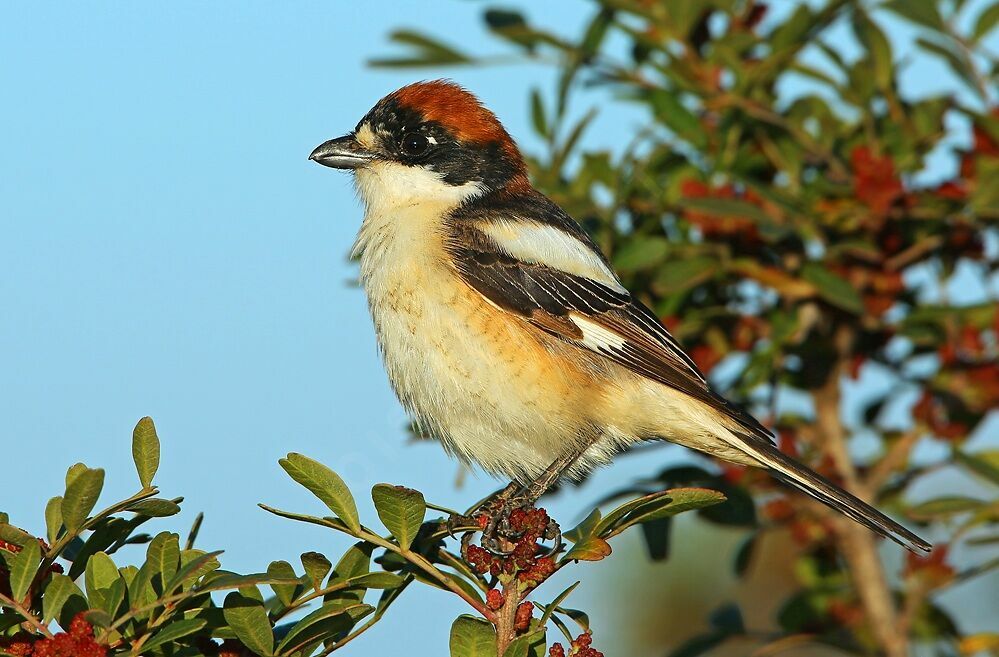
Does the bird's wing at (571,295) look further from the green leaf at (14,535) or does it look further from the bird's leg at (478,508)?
the green leaf at (14,535)

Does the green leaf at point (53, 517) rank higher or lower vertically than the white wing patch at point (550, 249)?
lower

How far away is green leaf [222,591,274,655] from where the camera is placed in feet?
6.30

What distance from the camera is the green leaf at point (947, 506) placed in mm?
3066

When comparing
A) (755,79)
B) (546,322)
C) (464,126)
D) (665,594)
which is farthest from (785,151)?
(665,594)

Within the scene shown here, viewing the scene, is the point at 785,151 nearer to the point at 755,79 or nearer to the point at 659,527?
the point at 755,79

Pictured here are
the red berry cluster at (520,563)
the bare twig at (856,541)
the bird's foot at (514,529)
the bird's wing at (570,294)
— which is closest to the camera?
the red berry cluster at (520,563)

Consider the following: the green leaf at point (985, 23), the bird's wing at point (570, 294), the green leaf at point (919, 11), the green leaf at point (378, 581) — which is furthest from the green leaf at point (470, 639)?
the green leaf at point (985, 23)

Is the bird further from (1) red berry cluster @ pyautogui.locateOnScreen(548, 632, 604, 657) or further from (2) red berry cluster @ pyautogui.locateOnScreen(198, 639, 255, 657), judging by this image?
(2) red berry cluster @ pyautogui.locateOnScreen(198, 639, 255, 657)

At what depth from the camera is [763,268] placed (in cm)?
336

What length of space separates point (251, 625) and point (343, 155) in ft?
7.53

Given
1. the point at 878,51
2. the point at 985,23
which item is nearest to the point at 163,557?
the point at 878,51

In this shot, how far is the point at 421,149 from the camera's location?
3967mm

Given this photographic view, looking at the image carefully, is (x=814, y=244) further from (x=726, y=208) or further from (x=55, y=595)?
(x=55, y=595)

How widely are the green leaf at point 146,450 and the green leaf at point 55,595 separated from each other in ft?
0.66
